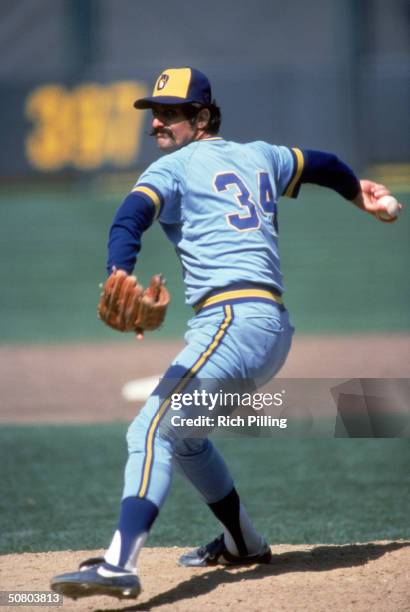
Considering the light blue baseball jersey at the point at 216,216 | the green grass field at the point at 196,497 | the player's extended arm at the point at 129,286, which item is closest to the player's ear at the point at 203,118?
the light blue baseball jersey at the point at 216,216

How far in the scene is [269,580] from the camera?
343 centimetres

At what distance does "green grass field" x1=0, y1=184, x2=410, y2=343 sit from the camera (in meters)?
11.0

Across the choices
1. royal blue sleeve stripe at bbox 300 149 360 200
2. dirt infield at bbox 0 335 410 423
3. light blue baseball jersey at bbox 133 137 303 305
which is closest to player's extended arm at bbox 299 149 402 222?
royal blue sleeve stripe at bbox 300 149 360 200

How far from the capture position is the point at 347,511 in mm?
4941

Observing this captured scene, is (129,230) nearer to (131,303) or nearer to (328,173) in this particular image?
(131,303)

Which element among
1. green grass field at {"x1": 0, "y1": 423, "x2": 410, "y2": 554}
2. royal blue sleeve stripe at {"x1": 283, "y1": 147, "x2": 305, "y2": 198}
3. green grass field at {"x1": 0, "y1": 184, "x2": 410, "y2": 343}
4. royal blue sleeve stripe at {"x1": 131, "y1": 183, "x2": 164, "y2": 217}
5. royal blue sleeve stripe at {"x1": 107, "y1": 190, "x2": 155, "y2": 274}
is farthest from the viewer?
green grass field at {"x1": 0, "y1": 184, "x2": 410, "y2": 343}

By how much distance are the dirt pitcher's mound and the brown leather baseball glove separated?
0.85m

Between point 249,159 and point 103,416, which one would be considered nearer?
point 249,159

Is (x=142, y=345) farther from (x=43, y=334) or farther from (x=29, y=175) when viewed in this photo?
(x=29, y=175)

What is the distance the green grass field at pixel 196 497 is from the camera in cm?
454

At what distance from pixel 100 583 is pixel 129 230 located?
3.26 feet

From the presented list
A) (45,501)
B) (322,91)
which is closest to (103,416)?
(45,501)

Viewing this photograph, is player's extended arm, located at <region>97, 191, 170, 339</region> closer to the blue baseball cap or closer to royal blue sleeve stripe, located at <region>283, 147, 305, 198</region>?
the blue baseball cap

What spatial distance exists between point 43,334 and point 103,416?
3.55m
